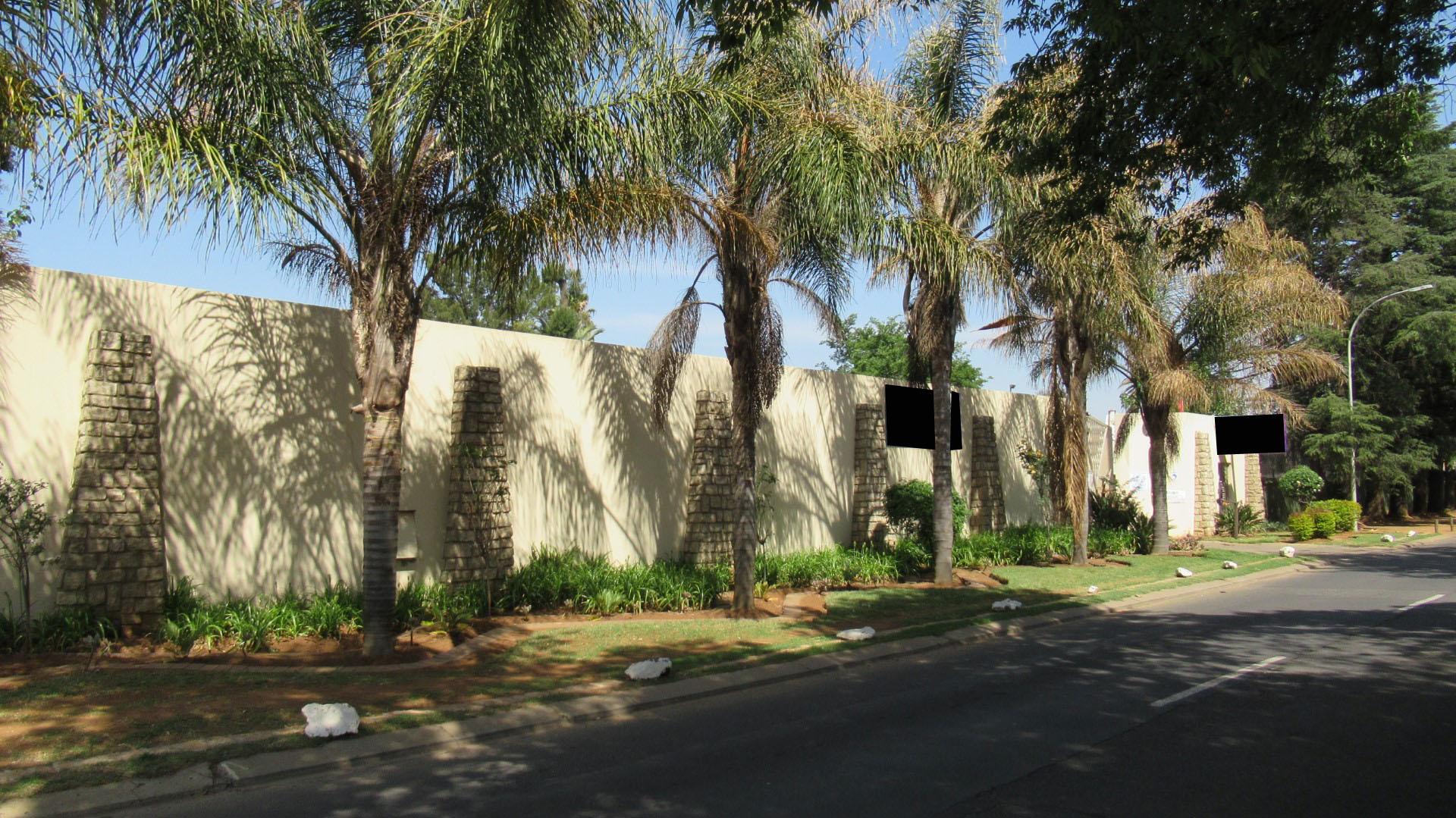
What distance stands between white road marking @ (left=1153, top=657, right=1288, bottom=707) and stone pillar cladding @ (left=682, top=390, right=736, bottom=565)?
7.76 m

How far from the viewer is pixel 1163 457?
79.3 ft

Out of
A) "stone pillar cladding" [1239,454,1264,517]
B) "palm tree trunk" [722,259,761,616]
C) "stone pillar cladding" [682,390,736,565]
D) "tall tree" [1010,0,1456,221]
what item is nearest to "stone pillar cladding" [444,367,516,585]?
"palm tree trunk" [722,259,761,616]

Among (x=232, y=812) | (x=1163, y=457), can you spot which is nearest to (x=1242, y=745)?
(x=232, y=812)

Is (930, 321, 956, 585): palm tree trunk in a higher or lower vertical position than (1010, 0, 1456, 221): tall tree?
lower

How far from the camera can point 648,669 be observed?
30.4 feet

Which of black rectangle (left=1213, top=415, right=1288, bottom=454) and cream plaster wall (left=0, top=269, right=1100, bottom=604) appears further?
black rectangle (left=1213, top=415, right=1288, bottom=454)

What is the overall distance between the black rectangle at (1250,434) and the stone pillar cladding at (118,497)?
25441mm

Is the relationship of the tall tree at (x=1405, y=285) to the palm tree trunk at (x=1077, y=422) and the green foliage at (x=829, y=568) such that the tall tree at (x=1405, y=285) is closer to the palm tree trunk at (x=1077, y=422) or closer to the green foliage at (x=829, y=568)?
the palm tree trunk at (x=1077, y=422)

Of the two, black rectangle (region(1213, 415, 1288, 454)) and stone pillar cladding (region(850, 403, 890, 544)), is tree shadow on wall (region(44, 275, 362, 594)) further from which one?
black rectangle (region(1213, 415, 1288, 454))

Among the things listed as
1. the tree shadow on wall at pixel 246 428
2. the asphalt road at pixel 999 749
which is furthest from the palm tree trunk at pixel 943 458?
the tree shadow on wall at pixel 246 428

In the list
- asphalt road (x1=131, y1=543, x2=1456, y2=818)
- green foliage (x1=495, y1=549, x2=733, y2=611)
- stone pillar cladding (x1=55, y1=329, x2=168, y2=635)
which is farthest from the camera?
green foliage (x1=495, y1=549, x2=733, y2=611)

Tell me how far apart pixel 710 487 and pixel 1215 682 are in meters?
8.14

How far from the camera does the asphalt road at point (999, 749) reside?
19.7 feet

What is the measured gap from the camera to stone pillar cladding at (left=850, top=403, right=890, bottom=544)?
19.6 meters
